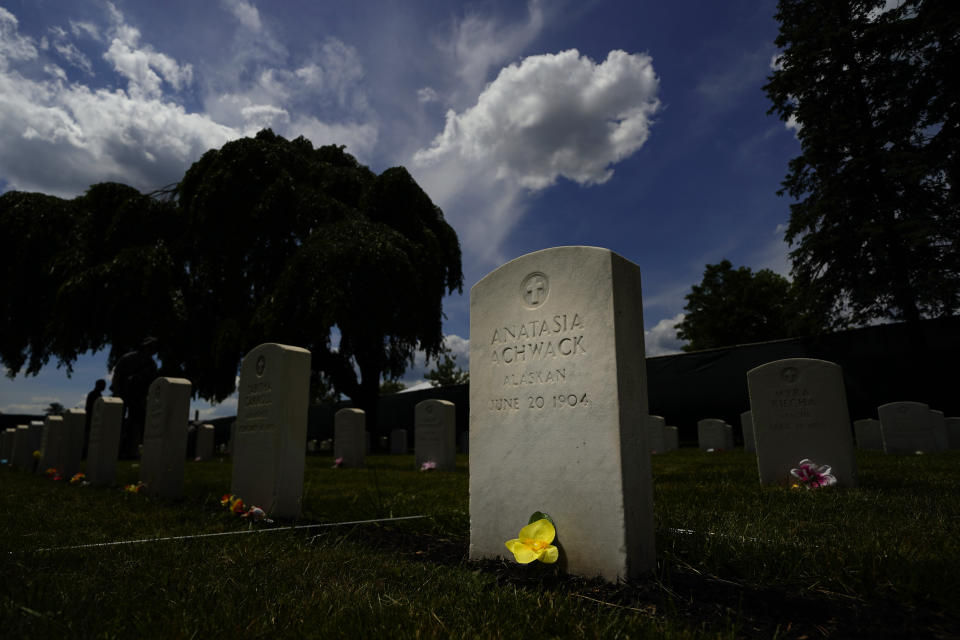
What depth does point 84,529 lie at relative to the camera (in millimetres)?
3633

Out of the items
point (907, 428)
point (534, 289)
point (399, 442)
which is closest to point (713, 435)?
point (907, 428)

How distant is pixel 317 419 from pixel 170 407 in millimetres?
22786

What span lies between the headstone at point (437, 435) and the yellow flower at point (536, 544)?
8.10m

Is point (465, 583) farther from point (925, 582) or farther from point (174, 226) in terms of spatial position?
point (174, 226)

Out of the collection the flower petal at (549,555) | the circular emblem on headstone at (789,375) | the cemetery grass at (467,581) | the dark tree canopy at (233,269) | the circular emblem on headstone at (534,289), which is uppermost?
the dark tree canopy at (233,269)

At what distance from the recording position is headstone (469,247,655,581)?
2482mm

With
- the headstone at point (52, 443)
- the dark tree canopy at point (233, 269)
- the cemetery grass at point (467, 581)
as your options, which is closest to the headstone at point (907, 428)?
the cemetery grass at point (467, 581)

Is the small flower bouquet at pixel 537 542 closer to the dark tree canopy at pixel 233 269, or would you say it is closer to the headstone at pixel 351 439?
the headstone at pixel 351 439

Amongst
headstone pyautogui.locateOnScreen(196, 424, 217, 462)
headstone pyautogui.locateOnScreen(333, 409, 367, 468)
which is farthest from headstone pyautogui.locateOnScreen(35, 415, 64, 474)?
headstone pyautogui.locateOnScreen(196, 424, 217, 462)

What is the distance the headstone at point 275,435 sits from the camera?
451 cm

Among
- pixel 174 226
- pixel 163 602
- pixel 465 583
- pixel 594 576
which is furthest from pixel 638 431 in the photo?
pixel 174 226

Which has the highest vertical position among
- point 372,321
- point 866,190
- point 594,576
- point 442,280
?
point 866,190

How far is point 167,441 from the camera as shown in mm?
5879

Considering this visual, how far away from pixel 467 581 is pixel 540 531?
1.42ft
